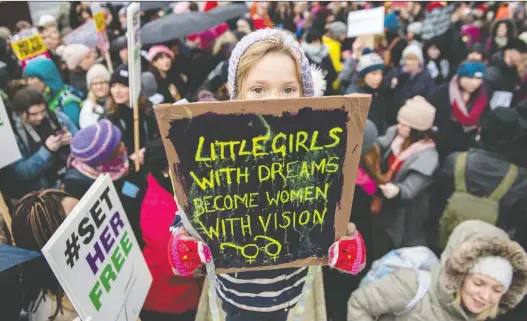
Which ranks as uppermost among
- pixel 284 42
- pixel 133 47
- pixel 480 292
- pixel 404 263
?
pixel 284 42

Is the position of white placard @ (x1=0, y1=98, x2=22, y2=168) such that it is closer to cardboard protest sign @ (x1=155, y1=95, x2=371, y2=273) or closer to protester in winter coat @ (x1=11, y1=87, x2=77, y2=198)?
protester in winter coat @ (x1=11, y1=87, x2=77, y2=198)

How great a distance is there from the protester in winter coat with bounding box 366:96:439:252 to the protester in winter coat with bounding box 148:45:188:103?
2.66 m

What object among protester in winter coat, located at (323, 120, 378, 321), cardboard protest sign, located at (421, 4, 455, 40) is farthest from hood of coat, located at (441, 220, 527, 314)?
cardboard protest sign, located at (421, 4, 455, 40)

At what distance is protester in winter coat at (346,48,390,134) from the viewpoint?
13.7 ft

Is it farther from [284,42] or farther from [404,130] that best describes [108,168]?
[404,130]

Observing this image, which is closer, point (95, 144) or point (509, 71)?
point (95, 144)

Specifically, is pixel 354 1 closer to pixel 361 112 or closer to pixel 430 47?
pixel 430 47

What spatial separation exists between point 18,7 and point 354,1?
7707 mm

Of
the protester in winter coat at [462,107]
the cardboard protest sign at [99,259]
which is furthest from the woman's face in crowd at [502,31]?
the cardboard protest sign at [99,259]

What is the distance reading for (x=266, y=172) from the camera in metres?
1.36

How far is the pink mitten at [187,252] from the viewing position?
1.44 metres

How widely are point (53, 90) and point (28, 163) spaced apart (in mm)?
1639

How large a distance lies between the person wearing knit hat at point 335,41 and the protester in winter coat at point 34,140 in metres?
4.41

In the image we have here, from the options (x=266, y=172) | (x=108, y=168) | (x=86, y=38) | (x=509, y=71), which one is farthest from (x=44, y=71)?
(x=509, y=71)
